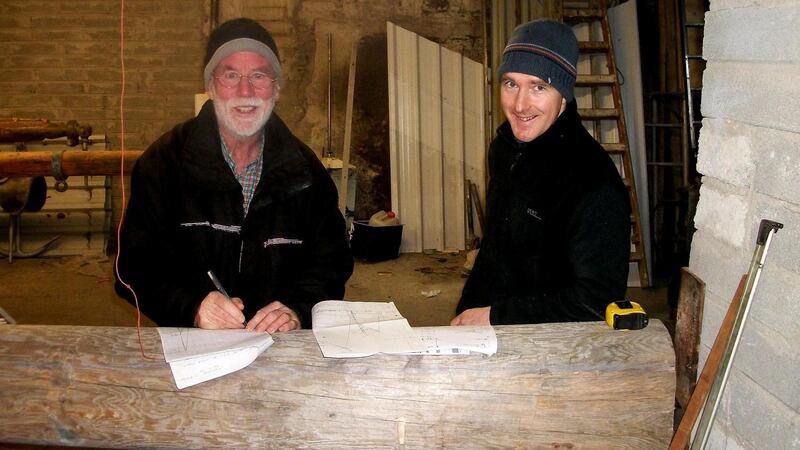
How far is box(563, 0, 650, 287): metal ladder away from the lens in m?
5.61

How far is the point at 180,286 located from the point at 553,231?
112 centimetres

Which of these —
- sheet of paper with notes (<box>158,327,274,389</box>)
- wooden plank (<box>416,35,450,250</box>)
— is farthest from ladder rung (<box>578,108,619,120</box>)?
sheet of paper with notes (<box>158,327,274,389</box>)

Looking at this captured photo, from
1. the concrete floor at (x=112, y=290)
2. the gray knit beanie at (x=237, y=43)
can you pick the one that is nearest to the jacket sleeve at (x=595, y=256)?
the gray knit beanie at (x=237, y=43)

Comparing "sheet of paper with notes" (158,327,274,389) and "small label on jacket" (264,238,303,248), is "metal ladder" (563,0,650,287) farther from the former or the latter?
"sheet of paper with notes" (158,327,274,389)

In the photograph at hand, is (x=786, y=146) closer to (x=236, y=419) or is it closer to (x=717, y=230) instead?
(x=717, y=230)

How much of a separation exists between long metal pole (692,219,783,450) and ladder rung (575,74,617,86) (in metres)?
4.37

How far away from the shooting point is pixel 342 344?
5.11ft

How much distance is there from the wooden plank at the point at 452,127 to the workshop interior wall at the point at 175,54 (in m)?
0.31

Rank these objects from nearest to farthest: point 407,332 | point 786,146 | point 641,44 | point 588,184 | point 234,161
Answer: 1. point 786,146
2. point 407,332
3. point 588,184
4. point 234,161
5. point 641,44

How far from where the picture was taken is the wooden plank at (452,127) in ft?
22.4

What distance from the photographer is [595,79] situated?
563 centimetres

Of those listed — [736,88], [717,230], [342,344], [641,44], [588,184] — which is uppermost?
[641,44]

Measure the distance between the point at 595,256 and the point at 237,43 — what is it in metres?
1.26

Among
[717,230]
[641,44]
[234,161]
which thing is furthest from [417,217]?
[717,230]
